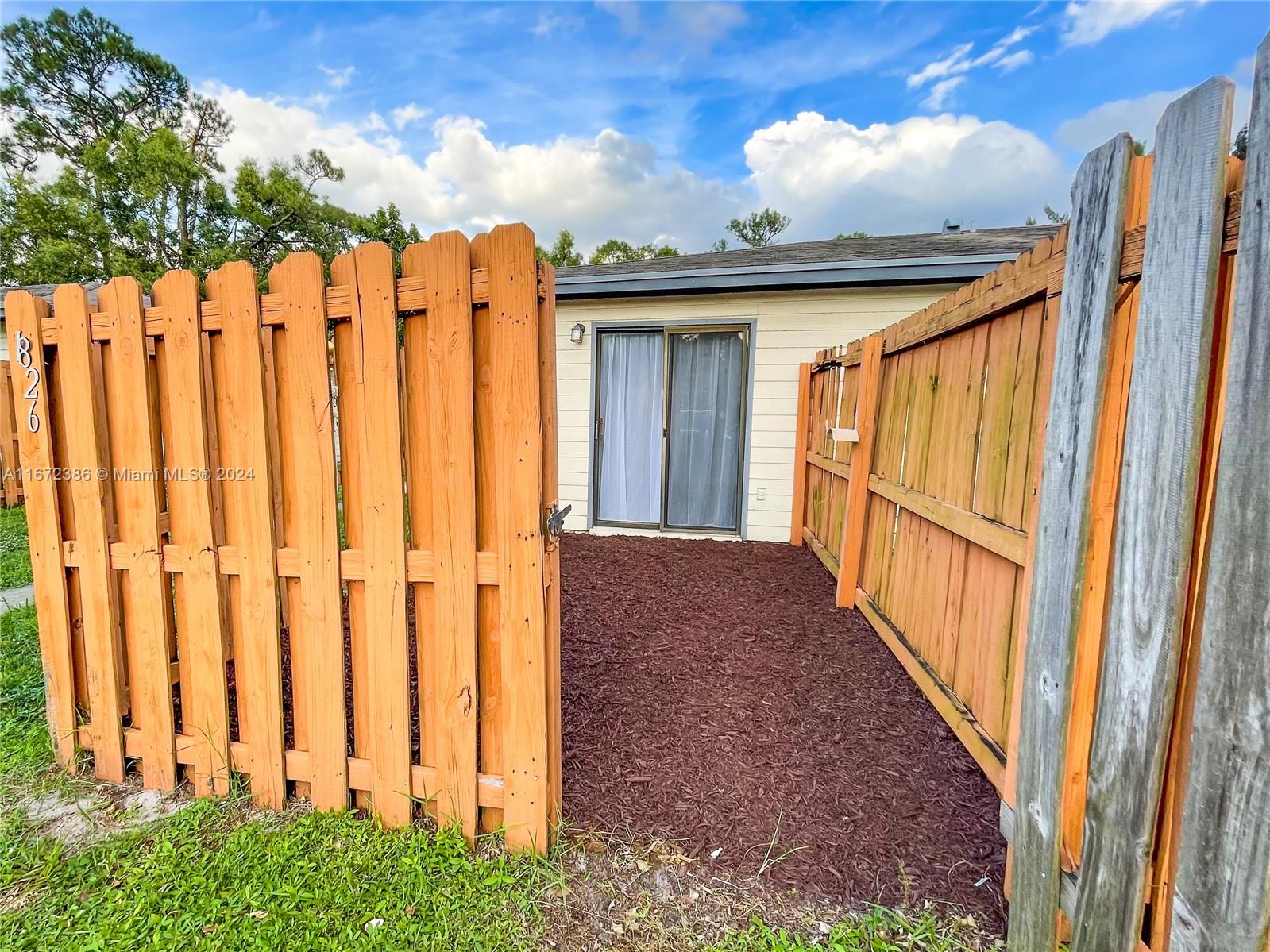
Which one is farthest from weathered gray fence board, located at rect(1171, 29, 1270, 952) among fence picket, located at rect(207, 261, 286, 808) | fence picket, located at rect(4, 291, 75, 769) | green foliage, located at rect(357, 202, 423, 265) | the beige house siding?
green foliage, located at rect(357, 202, 423, 265)

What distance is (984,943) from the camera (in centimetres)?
132

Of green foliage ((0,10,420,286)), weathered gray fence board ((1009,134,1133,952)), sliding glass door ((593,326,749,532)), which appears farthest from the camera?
green foliage ((0,10,420,286))

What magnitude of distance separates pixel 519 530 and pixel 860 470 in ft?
8.79

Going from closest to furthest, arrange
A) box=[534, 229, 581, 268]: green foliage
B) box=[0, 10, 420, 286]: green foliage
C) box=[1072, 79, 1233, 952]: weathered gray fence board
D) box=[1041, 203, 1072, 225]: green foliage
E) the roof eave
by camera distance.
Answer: box=[1072, 79, 1233, 952]: weathered gray fence board
the roof eave
box=[0, 10, 420, 286]: green foliage
box=[1041, 203, 1072, 225]: green foliage
box=[534, 229, 581, 268]: green foliage

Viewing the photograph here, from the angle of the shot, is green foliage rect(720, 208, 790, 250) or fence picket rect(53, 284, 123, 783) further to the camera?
green foliage rect(720, 208, 790, 250)

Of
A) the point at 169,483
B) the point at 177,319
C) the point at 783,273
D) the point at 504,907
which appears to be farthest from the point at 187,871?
the point at 783,273

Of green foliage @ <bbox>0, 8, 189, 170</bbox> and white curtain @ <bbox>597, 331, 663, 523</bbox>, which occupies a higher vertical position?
green foliage @ <bbox>0, 8, 189, 170</bbox>

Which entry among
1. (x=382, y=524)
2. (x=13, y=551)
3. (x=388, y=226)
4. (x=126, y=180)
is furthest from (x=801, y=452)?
(x=126, y=180)

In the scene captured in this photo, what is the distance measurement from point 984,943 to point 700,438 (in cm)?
453

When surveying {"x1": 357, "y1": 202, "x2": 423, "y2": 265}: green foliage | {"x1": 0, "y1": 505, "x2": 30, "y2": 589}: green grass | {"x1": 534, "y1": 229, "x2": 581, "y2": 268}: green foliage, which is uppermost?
{"x1": 534, "y1": 229, "x2": 581, "y2": 268}: green foliage

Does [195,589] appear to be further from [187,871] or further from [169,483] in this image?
[187,871]

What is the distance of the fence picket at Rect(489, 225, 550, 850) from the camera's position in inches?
54.0

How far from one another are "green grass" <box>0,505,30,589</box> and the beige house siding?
13.8ft

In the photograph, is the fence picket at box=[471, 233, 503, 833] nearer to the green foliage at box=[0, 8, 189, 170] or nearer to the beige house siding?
the beige house siding
